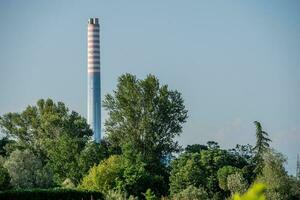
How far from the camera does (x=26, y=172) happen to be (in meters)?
50.4

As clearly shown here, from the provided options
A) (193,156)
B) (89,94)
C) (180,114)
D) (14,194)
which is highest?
(89,94)

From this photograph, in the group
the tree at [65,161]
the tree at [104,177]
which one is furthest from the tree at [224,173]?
the tree at [65,161]

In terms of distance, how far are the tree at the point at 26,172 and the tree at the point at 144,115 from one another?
18.4ft

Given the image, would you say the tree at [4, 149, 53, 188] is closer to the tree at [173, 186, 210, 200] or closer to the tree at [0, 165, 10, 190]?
the tree at [0, 165, 10, 190]

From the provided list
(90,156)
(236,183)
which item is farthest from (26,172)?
(236,183)

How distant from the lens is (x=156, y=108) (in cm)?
5575

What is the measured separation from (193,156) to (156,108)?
833 cm

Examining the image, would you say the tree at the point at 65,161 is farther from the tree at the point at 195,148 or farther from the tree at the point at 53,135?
the tree at the point at 195,148

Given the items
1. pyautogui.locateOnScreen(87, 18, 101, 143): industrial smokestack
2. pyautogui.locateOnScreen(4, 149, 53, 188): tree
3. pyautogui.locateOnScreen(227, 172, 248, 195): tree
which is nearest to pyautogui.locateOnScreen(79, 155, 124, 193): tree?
pyautogui.locateOnScreen(4, 149, 53, 188): tree

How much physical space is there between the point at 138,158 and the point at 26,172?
20.2 ft

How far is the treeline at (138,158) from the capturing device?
147 feet

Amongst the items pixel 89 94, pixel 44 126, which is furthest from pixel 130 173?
pixel 89 94

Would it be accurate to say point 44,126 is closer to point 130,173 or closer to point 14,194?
point 130,173

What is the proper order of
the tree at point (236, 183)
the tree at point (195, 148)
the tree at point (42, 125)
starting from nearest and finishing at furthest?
the tree at point (236, 183) < the tree at point (195, 148) < the tree at point (42, 125)
